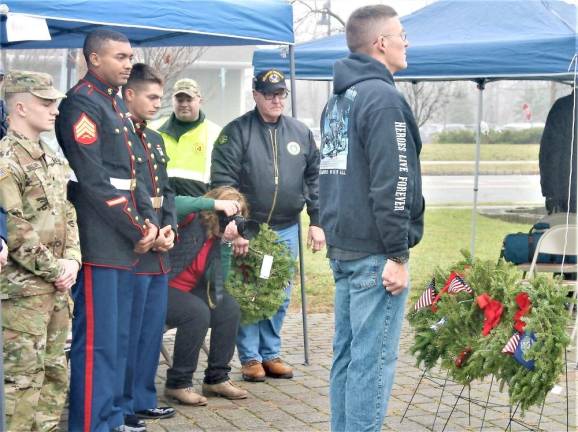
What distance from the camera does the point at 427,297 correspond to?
4.89 m

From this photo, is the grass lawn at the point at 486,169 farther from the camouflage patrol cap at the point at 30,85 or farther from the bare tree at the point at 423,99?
the camouflage patrol cap at the point at 30,85

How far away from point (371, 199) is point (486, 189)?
2094 centimetres

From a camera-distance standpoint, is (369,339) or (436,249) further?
(436,249)

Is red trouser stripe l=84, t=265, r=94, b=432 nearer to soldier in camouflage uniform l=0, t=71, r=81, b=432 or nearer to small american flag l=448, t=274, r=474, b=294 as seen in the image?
soldier in camouflage uniform l=0, t=71, r=81, b=432

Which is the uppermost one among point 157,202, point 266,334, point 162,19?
point 162,19

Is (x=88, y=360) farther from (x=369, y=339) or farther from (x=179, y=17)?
(x=179, y=17)

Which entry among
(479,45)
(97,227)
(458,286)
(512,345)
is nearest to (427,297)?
(458,286)

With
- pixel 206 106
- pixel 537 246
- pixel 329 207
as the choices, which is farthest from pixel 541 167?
pixel 206 106

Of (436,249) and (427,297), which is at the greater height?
(427,297)

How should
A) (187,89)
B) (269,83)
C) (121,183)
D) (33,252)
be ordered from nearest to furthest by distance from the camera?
(33,252), (121,183), (187,89), (269,83)

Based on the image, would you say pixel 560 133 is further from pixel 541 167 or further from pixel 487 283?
pixel 487 283

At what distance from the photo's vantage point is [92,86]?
453 centimetres

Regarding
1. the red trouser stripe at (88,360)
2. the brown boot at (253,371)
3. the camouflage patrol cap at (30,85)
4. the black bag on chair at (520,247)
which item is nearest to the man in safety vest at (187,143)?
the brown boot at (253,371)

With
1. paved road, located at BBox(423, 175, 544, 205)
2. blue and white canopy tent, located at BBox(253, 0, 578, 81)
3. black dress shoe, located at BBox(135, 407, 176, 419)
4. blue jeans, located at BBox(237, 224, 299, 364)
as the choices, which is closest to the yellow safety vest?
blue jeans, located at BBox(237, 224, 299, 364)
